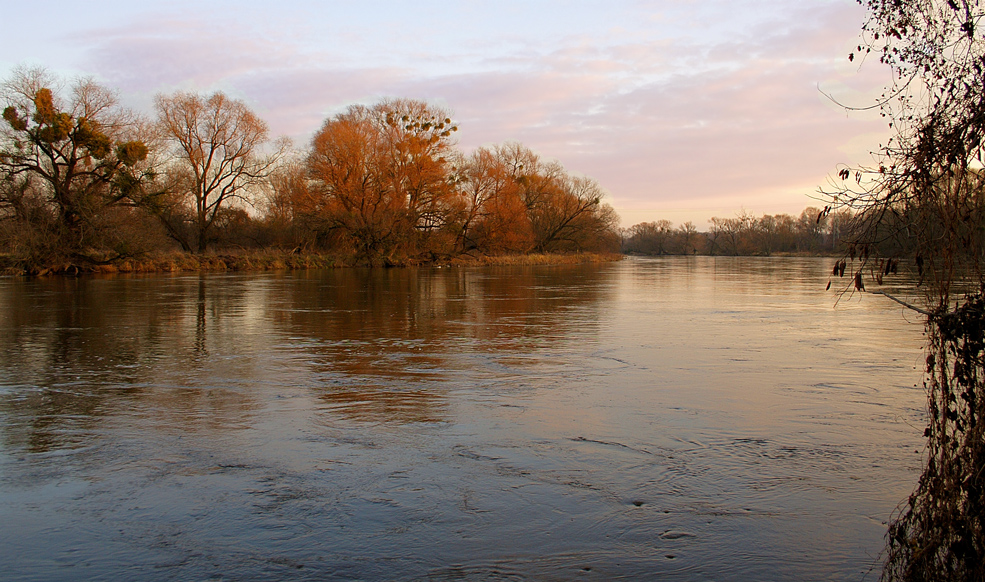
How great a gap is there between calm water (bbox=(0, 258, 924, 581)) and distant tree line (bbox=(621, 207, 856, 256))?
350ft

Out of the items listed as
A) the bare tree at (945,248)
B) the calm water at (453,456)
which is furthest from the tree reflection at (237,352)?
the bare tree at (945,248)

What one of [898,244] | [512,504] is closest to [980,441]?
[898,244]

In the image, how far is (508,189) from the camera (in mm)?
55312

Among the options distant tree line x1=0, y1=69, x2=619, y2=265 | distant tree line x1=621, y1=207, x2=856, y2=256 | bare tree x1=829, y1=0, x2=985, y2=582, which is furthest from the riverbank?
distant tree line x1=621, y1=207, x2=856, y2=256

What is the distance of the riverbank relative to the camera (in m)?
31.3

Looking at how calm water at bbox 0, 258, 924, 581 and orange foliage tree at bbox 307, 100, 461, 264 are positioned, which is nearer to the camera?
calm water at bbox 0, 258, 924, 581

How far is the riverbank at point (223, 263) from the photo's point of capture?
3131 cm

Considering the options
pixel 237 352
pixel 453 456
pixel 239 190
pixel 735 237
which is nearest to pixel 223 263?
pixel 239 190

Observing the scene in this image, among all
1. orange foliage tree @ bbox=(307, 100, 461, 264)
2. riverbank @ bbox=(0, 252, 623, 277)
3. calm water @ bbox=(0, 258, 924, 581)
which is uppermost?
orange foliage tree @ bbox=(307, 100, 461, 264)

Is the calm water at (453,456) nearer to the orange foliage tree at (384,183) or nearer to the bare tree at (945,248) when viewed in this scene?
the bare tree at (945,248)

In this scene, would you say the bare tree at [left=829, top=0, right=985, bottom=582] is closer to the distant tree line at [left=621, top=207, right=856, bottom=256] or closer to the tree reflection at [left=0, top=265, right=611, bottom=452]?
the tree reflection at [left=0, top=265, right=611, bottom=452]

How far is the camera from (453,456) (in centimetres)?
488

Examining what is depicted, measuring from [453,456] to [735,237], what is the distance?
149 m

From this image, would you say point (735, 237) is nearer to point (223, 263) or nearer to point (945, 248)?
point (223, 263)
